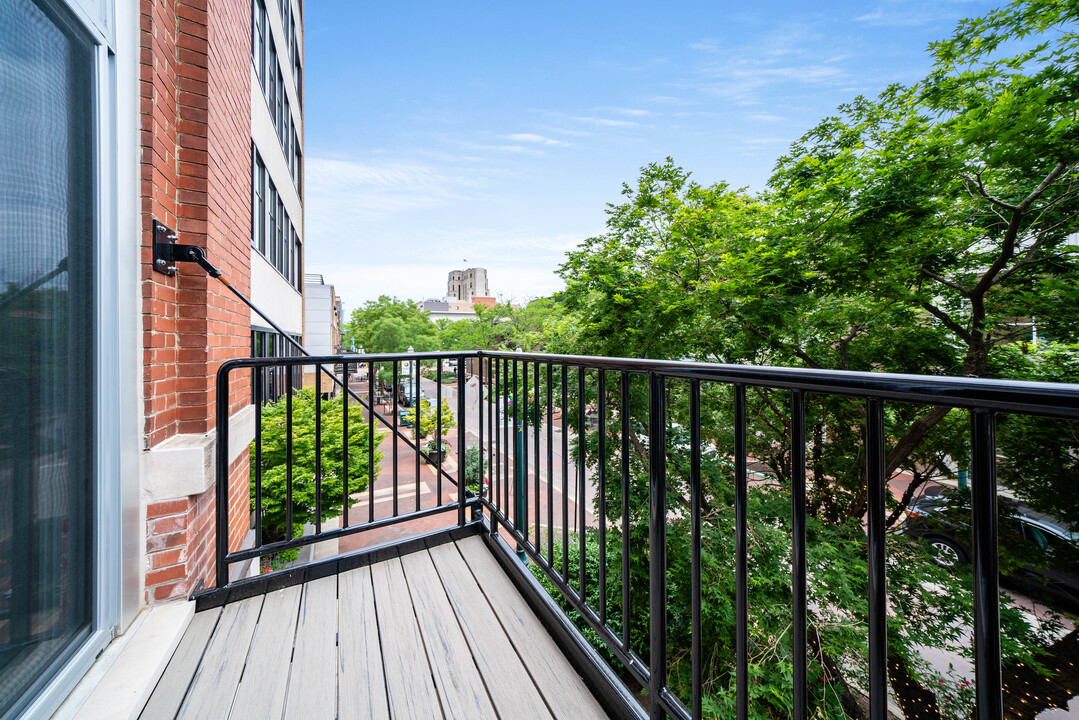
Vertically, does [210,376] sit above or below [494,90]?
below

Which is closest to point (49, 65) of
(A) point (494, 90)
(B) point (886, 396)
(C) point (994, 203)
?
(B) point (886, 396)

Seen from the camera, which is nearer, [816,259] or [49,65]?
[49,65]

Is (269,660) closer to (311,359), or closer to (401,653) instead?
(401,653)

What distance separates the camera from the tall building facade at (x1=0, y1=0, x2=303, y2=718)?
107cm

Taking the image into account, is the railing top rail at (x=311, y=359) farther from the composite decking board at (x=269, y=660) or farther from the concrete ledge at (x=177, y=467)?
the composite decking board at (x=269, y=660)

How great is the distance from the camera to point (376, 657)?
1450 millimetres

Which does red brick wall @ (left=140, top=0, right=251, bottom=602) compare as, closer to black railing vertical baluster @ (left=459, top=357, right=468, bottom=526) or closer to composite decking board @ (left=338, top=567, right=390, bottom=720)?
composite decking board @ (left=338, top=567, right=390, bottom=720)

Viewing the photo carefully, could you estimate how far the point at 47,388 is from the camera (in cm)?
118

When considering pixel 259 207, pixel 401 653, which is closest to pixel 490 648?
pixel 401 653

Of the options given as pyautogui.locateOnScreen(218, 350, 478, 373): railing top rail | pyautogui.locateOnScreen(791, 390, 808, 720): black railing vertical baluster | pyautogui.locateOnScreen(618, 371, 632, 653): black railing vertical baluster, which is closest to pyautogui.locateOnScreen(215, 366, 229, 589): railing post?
pyautogui.locateOnScreen(218, 350, 478, 373): railing top rail

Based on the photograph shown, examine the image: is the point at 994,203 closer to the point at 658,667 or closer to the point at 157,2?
the point at 658,667

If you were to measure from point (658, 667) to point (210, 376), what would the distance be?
2.12m

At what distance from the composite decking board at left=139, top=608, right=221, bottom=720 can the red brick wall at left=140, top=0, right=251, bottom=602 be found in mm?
197

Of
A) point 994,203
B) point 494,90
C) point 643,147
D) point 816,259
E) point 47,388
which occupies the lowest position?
point 47,388
